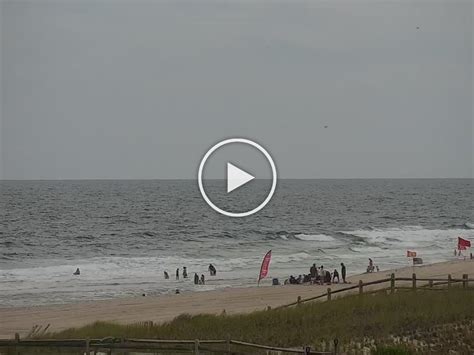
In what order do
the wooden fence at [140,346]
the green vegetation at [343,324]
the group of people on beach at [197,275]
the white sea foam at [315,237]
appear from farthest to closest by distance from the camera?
the white sea foam at [315,237] → the group of people on beach at [197,275] → the green vegetation at [343,324] → the wooden fence at [140,346]

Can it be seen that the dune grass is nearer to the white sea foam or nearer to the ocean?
the ocean

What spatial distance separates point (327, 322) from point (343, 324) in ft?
1.68

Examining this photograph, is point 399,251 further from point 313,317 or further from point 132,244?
point 313,317

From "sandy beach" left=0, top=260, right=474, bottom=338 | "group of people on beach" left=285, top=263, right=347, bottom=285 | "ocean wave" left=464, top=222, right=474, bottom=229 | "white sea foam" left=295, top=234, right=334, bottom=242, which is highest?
"ocean wave" left=464, top=222, right=474, bottom=229

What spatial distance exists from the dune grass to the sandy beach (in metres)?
6.73

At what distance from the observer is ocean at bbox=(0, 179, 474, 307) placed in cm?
3838

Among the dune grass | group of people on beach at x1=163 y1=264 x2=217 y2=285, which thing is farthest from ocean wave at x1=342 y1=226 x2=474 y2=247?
the dune grass

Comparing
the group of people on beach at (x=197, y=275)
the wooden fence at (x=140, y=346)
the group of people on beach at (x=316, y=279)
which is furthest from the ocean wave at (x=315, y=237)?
the wooden fence at (x=140, y=346)

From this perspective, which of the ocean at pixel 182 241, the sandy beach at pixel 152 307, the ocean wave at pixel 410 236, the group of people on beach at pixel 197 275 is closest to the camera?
the sandy beach at pixel 152 307

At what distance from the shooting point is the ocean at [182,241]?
3838 cm

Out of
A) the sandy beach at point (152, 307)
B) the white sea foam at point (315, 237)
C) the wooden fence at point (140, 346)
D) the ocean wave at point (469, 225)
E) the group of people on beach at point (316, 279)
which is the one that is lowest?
the sandy beach at point (152, 307)

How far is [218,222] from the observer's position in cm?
7875

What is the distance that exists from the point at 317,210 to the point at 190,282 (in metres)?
62.6

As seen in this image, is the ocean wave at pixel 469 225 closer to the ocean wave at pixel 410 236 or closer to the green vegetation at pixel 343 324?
the ocean wave at pixel 410 236
